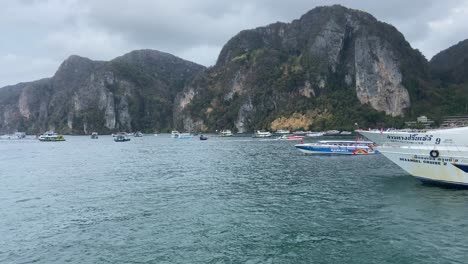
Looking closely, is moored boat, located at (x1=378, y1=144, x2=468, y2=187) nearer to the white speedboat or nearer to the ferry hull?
the ferry hull

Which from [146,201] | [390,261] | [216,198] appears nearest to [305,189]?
[216,198]

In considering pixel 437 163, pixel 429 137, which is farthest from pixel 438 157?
pixel 429 137

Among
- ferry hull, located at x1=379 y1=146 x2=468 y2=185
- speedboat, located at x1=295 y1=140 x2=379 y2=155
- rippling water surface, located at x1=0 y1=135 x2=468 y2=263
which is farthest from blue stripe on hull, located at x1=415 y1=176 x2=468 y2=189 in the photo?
speedboat, located at x1=295 y1=140 x2=379 y2=155

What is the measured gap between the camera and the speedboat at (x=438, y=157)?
3356 centimetres

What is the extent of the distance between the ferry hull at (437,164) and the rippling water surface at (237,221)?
1.43 m

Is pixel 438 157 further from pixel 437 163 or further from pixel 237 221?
pixel 237 221

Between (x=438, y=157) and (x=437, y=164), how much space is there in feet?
2.34

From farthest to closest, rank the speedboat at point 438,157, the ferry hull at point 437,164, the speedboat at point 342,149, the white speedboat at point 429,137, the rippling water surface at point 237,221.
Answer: the speedboat at point 342,149, the white speedboat at point 429,137, the speedboat at point 438,157, the ferry hull at point 437,164, the rippling water surface at point 237,221

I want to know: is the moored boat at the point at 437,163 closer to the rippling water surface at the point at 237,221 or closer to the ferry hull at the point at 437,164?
the ferry hull at the point at 437,164

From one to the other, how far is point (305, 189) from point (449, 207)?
12.9m

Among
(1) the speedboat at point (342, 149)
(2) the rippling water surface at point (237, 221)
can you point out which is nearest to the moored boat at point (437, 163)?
(2) the rippling water surface at point (237, 221)

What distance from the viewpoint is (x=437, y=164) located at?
1368 inches

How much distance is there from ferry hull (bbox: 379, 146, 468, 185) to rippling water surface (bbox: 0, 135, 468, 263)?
4.70 feet

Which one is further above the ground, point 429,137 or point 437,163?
point 429,137
